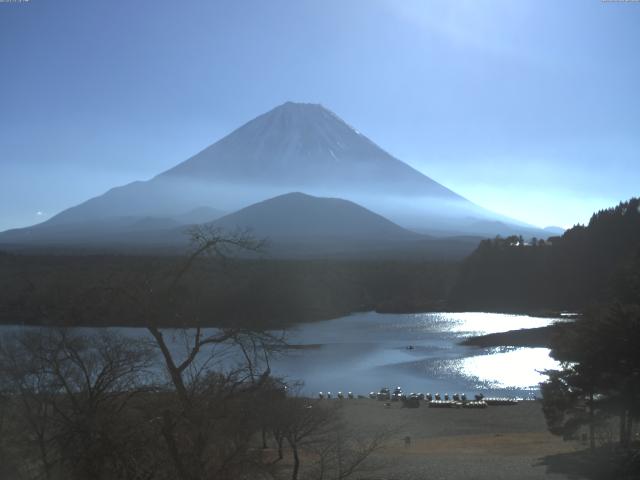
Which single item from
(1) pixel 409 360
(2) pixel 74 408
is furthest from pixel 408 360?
(2) pixel 74 408

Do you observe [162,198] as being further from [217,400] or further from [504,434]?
[217,400]

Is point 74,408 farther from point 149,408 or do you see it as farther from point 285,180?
point 285,180

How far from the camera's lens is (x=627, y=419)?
8758 mm

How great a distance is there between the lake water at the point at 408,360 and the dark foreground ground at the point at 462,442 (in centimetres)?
233

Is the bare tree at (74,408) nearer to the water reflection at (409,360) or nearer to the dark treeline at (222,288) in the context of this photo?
the dark treeline at (222,288)

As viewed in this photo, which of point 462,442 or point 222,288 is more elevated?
point 222,288

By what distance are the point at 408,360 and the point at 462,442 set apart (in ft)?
36.1

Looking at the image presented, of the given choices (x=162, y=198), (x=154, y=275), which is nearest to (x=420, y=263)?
(x=154, y=275)

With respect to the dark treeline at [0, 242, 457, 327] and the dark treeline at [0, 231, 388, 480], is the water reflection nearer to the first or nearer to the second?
the dark treeline at [0, 242, 457, 327]

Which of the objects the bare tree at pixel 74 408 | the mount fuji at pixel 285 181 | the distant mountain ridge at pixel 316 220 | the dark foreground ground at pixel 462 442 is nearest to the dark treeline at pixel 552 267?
the dark foreground ground at pixel 462 442

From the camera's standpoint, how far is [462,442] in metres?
11.7

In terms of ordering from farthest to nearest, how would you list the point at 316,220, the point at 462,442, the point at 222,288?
1. the point at 316,220
2. the point at 462,442
3. the point at 222,288

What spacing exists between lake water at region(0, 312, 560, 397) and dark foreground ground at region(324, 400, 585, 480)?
2330 millimetres

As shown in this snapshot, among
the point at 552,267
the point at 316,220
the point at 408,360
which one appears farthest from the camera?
the point at 316,220
